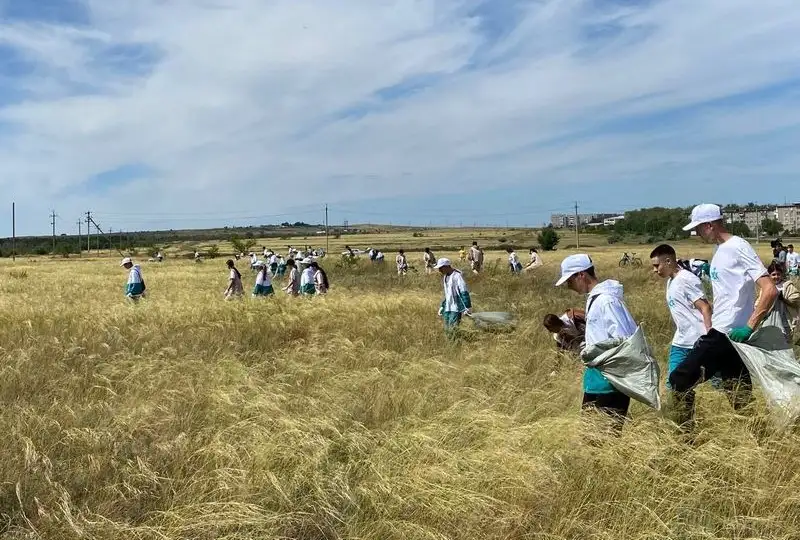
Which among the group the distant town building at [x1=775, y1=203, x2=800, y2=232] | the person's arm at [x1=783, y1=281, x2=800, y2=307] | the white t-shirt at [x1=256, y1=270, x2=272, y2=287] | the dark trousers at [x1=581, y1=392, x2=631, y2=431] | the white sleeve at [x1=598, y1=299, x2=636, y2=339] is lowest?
the dark trousers at [x1=581, y1=392, x2=631, y2=431]

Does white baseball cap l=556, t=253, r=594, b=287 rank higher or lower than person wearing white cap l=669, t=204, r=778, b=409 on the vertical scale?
higher

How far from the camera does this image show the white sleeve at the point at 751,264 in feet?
15.3

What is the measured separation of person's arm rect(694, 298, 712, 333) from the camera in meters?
5.45

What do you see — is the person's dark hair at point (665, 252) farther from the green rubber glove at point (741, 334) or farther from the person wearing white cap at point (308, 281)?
the person wearing white cap at point (308, 281)

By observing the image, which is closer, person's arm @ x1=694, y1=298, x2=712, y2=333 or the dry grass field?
the dry grass field

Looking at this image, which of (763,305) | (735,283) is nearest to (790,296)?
(735,283)

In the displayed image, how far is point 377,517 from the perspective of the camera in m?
3.57

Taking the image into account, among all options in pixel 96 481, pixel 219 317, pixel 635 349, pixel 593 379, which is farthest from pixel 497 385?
pixel 219 317

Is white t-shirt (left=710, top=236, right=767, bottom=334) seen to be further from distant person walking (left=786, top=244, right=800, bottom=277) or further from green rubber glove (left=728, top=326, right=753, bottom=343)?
distant person walking (left=786, top=244, right=800, bottom=277)

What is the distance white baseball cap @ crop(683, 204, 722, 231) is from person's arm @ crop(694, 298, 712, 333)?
33.3 inches

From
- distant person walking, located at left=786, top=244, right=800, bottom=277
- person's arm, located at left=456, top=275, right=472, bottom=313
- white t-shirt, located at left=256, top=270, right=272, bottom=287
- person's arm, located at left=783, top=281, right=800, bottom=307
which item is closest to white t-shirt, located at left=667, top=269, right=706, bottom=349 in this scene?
person's arm, located at left=783, top=281, right=800, bottom=307

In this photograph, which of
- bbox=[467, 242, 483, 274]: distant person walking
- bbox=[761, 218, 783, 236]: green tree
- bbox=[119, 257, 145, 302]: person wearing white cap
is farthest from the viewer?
bbox=[761, 218, 783, 236]: green tree

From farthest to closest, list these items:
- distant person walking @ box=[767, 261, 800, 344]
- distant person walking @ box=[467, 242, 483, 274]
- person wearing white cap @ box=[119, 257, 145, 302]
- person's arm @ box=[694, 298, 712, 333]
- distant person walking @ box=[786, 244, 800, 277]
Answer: distant person walking @ box=[467, 242, 483, 274] → distant person walking @ box=[786, 244, 800, 277] → person wearing white cap @ box=[119, 257, 145, 302] → distant person walking @ box=[767, 261, 800, 344] → person's arm @ box=[694, 298, 712, 333]

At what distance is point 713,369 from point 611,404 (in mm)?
993
